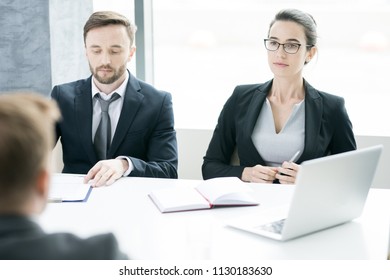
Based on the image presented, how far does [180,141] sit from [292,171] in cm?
146

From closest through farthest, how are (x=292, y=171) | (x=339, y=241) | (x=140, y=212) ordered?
(x=339, y=241), (x=140, y=212), (x=292, y=171)

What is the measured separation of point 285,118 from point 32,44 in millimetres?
1676

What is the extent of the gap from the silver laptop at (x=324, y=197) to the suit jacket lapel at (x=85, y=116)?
3.46 ft

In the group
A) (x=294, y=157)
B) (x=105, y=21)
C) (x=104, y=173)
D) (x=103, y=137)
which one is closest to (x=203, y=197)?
(x=104, y=173)

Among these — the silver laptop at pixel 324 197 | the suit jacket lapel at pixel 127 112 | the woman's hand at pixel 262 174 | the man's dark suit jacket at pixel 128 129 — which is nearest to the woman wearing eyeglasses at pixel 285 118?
the woman's hand at pixel 262 174

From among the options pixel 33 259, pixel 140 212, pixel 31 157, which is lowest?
pixel 140 212

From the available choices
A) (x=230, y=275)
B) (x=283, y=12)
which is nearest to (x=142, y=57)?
(x=283, y=12)

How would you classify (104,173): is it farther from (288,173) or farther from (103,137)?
(288,173)

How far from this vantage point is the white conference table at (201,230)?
1805 millimetres

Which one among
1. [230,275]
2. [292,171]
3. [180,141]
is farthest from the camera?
[180,141]

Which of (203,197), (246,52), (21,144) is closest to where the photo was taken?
(21,144)

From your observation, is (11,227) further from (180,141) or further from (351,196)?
(180,141)

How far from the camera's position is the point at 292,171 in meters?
2.58

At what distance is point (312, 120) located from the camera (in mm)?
2881
